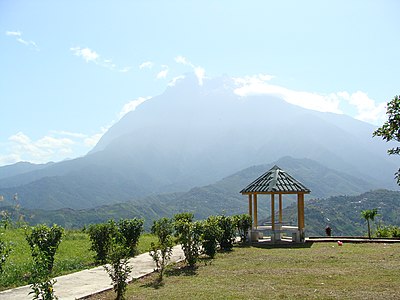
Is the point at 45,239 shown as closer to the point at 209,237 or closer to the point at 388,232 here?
the point at 209,237

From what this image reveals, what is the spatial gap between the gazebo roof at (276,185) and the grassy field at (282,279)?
5.21 metres

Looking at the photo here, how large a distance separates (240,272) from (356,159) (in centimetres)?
19457

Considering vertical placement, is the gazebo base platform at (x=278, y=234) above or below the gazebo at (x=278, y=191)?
below

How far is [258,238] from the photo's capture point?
18812mm

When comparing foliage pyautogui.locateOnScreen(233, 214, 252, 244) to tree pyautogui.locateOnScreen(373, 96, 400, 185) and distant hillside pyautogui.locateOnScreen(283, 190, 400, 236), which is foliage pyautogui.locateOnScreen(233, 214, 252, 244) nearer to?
tree pyautogui.locateOnScreen(373, 96, 400, 185)

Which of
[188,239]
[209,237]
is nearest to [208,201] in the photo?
[209,237]

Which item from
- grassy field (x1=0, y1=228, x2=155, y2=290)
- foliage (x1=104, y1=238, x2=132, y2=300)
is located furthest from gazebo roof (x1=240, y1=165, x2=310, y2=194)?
foliage (x1=104, y1=238, x2=132, y2=300)

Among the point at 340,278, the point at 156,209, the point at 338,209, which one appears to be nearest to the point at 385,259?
the point at 340,278

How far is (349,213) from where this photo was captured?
5516 cm

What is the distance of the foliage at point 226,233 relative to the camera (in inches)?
612

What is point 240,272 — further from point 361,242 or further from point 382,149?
point 382,149

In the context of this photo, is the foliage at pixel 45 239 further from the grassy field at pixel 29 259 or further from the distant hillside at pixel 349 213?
the distant hillside at pixel 349 213

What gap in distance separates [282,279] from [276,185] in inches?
371

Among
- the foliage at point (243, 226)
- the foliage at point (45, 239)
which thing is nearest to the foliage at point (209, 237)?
the foliage at point (45, 239)
